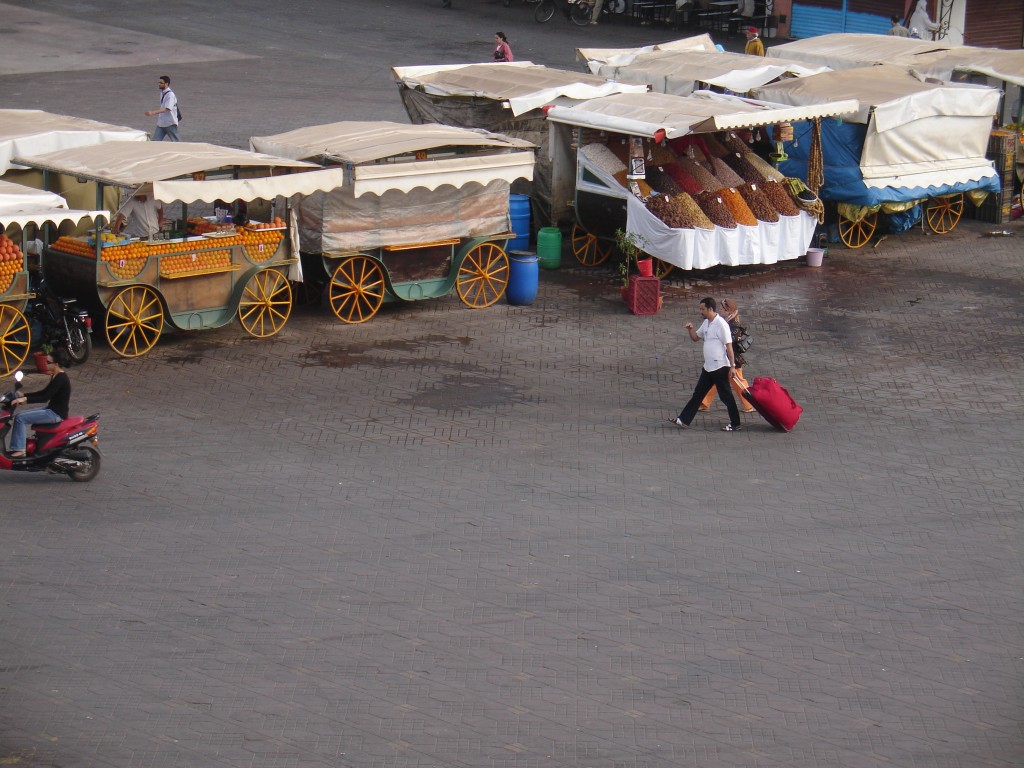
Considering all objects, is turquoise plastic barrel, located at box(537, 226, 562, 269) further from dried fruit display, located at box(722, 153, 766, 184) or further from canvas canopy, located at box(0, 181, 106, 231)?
canvas canopy, located at box(0, 181, 106, 231)

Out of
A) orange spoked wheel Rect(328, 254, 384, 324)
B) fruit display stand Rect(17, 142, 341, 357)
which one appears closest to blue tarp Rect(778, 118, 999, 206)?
orange spoked wheel Rect(328, 254, 384, 324)

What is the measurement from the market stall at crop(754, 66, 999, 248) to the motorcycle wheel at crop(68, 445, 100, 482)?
39.3 ft

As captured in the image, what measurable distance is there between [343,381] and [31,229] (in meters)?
4.02

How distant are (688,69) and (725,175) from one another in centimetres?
506

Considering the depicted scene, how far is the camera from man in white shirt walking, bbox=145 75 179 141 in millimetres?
23389

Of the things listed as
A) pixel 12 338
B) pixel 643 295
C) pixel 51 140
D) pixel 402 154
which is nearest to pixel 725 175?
pixel 643 295

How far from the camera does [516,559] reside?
36.0 ft

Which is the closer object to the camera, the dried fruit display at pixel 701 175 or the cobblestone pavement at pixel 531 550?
the cobblestone pavement at pixel 531 550

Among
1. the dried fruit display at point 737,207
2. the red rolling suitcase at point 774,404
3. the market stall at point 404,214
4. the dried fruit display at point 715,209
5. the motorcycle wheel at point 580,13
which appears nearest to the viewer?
the red rolling suitcase at point 774,404

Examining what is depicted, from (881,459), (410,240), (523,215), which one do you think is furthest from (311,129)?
(881,459)

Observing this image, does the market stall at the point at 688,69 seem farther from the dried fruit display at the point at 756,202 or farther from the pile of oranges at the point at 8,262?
the pile of oranges at the point at 8,262

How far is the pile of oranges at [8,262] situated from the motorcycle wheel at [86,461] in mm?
2996

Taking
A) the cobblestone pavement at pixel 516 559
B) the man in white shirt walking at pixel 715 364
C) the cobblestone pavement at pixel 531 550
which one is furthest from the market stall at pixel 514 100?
the man in white shirt walking at pixel 715 364

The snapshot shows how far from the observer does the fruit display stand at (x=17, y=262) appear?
46.6 ft
